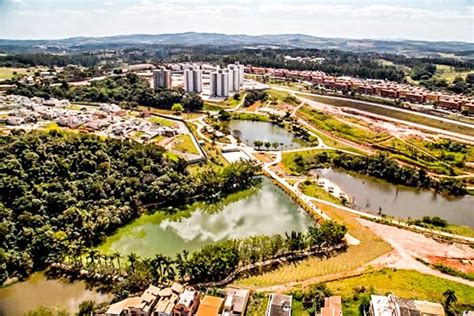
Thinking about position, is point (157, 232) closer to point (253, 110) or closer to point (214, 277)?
point (214, 277)

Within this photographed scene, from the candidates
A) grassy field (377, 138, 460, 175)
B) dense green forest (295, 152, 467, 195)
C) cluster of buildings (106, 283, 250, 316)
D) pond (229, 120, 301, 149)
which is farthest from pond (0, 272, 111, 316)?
grassy field (377, 138, 460, 175)

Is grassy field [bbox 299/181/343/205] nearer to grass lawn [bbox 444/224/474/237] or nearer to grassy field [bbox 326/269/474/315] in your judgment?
grass lawn [bbox 444/224/474/237]

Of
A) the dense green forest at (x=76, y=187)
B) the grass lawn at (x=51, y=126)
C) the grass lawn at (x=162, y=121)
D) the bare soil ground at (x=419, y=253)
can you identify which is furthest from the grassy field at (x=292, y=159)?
the grass lawn at (x=51, y=126)

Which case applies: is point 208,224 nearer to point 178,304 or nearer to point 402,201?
point 178,304

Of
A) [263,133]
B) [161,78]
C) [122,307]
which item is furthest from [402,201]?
[161,78]

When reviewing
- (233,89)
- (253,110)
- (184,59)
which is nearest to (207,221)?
(253,110)
